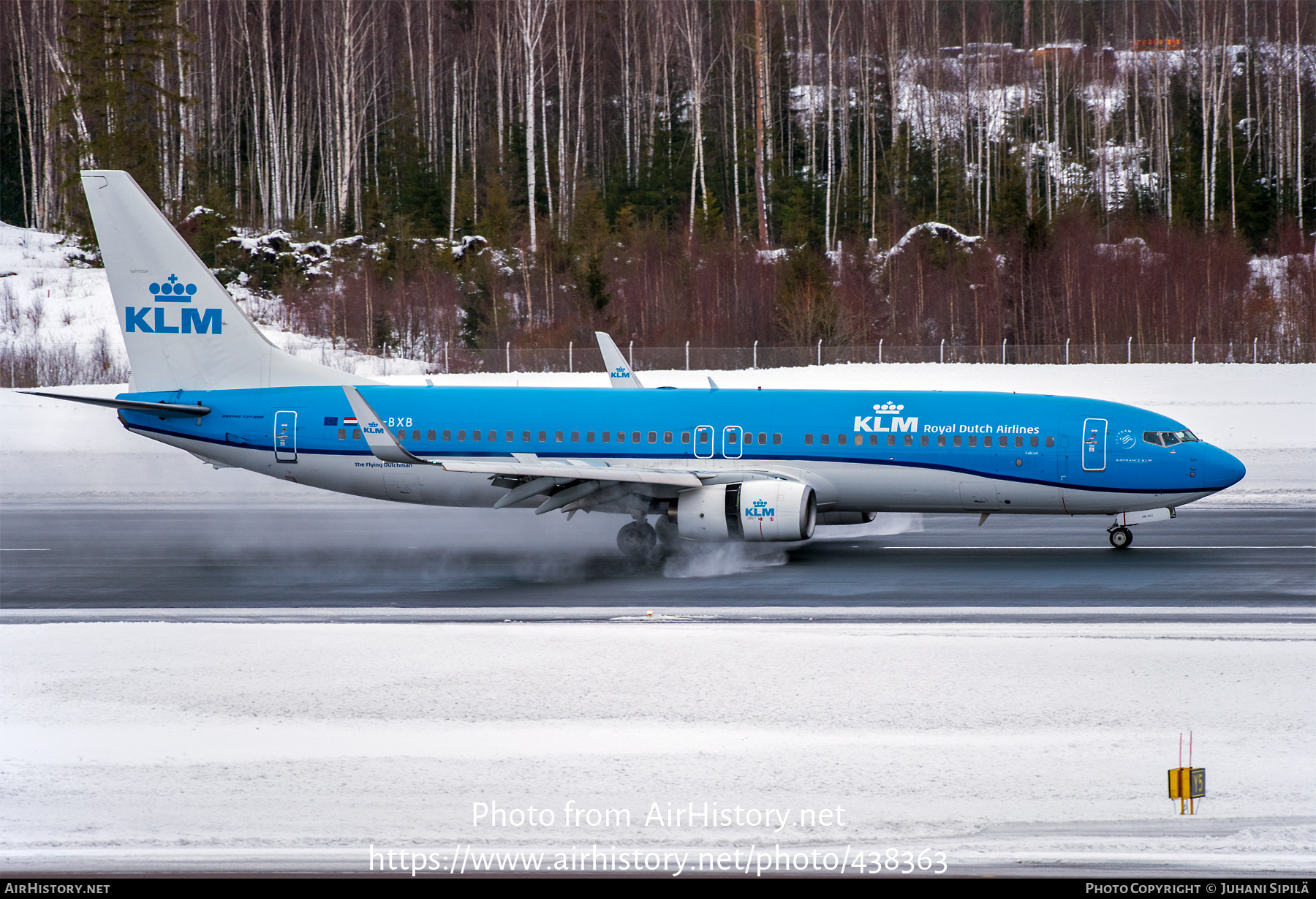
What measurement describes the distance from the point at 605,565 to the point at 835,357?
32191 millimetres

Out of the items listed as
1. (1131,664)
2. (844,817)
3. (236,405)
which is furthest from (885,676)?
(236,405)

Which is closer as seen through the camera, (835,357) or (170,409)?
(170,409)

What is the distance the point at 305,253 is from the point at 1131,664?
62.4 m

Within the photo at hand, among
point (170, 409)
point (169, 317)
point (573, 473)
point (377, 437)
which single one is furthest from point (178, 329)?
point (573, 473)

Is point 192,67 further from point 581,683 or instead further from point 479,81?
point 581,683

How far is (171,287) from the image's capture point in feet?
86.0

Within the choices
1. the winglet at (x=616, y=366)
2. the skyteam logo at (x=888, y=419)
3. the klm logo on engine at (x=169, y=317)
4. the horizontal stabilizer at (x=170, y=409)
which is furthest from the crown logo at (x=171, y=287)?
the skyteam logo at (x=888, y=419)

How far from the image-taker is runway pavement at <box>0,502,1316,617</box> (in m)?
20.4

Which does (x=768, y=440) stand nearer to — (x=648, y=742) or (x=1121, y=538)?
(x=1121, y=538)

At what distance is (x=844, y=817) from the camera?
9.23 metres

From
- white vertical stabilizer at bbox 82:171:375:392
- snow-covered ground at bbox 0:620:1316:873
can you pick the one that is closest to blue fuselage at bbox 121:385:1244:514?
white vertical stabilizer at bbox 82:171:375:392

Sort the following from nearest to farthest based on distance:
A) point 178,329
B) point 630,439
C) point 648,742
Answer: point 648,742
point 630,439
point 178,329

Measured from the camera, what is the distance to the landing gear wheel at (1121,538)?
83.1ft

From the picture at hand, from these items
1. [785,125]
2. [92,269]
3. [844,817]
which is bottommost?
[844,817]
